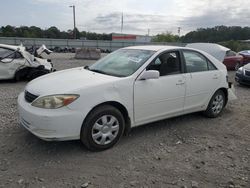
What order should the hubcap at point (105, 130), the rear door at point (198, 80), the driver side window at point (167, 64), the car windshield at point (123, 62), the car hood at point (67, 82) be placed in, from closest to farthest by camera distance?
1. the car hood at point (67, 82)
2. the hubcap at point (105, 130)
3. the car windshield at point (123, 62)
4. the driver side window at point (167, 64)
5. the rear door at point (198, 80)

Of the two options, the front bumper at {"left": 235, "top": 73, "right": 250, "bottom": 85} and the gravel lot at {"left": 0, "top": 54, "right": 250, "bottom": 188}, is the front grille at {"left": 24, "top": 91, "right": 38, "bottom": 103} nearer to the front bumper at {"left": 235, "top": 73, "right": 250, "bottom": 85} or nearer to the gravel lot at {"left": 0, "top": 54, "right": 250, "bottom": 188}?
the gravel lot at {"left": 0, "top": 54, "right": 250, "bottom": 188}

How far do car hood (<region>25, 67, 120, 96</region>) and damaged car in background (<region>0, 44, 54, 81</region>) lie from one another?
5.40 m

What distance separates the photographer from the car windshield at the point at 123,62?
4.49m

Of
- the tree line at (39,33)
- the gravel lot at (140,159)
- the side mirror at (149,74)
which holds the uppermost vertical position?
the tree line at (39,33)

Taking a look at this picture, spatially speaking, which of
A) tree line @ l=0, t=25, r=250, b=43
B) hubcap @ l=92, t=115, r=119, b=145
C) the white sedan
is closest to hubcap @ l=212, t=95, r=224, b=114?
the white sedan

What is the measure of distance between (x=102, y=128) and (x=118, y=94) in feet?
1.81

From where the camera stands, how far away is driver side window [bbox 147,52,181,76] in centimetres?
470

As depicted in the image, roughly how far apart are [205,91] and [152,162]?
2275 mm

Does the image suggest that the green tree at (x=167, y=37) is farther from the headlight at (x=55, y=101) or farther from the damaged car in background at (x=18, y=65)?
the headlight at (x=55, y=101)

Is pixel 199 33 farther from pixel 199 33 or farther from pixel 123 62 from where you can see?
pixel 123 62

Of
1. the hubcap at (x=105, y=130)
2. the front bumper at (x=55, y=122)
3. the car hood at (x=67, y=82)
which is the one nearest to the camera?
the front bumper at (x=55, y=122)

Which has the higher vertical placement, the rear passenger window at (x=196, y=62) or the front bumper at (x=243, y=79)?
the rear passenger window at (x=196, y=62)

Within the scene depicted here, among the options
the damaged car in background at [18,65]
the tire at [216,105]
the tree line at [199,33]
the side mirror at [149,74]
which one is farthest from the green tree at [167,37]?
the side mirror at [149,74]

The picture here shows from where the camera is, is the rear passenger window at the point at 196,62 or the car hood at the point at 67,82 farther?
the rear passenger window at the point at 196,62
